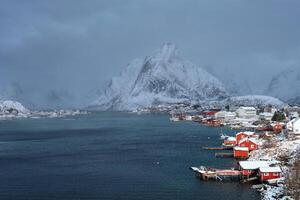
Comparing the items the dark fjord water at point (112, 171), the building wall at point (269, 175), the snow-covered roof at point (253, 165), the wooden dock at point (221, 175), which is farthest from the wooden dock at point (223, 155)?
the building wall at point (269, 175)

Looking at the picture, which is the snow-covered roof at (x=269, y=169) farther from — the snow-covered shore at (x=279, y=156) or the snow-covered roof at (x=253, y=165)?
the snow-covered roof at (x=253, y=165)

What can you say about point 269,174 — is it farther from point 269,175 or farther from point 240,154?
point 240,154

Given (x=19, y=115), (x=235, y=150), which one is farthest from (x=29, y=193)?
(x=19, y=115)

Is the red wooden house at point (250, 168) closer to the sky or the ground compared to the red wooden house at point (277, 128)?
closer to the ground

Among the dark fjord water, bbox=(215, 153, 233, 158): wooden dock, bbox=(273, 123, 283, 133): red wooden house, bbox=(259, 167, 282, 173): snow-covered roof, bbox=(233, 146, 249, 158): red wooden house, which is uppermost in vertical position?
bbox=(273, 123, 283, 133): red wooden house

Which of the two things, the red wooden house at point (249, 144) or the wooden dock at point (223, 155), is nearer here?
the wooden dock at point (223, 155)

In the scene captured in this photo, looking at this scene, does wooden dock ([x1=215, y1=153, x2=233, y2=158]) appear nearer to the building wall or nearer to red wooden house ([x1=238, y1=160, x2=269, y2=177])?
red wooden house ([x1=238, y1=160, x2=269, y2=177])

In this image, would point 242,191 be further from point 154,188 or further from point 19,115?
point 19,115

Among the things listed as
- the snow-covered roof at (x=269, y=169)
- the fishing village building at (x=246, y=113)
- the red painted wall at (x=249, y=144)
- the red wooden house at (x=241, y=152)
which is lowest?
the snow-covered roof at (x=269, y=169)

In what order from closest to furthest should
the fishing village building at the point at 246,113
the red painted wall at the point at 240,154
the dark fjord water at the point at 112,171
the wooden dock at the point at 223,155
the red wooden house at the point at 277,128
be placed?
Answer: 1. the dark fjord water at the point at 112,171
2. the red painted wall at the point at 240,154
3. the wooden dock at the point at 223,155
4. the red wooden house at the point at 277,128
5. the fishing village building at the point at 246,113

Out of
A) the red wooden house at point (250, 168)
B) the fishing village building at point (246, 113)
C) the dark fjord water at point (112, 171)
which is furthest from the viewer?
the fishing village building at point (246, 113)

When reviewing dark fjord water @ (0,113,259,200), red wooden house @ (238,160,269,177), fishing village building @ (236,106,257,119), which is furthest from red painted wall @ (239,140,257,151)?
fishing village building @ (236,106,257,119)
